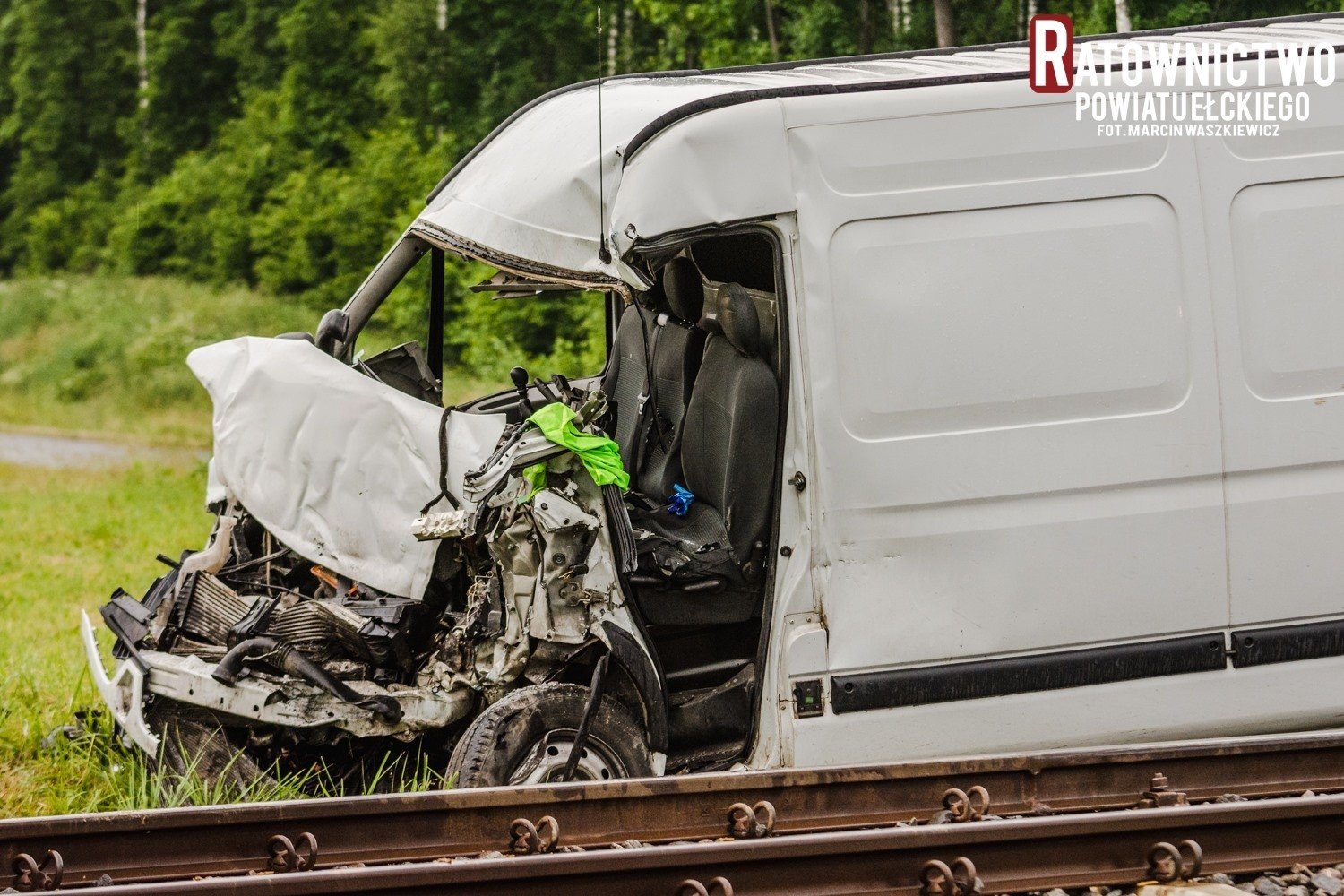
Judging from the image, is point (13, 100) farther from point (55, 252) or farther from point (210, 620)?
point (210, 620)

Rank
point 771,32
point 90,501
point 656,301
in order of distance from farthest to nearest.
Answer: point 771,32
point 90,501
point 656,301

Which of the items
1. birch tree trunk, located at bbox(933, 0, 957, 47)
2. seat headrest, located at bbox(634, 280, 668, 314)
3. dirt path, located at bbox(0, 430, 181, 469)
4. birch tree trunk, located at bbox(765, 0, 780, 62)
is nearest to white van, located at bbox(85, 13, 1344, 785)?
seat headrest, located at bbox(634, 280, 668, 314)

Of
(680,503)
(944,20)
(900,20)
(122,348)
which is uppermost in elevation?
(900,20)

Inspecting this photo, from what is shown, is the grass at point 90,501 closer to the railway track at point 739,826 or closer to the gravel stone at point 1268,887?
the railway track at point 739,826

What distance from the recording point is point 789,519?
16.3 ft

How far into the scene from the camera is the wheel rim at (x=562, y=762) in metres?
4.97

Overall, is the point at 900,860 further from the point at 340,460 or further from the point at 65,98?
the point at 65,98

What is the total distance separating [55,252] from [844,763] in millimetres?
38646

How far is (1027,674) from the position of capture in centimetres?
507

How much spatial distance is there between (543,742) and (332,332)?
208 centimetres

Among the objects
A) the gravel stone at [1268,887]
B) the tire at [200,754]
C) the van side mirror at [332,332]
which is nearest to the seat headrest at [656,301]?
the van side mirror at [332,332]

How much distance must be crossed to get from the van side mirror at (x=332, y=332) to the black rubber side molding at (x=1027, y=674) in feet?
8.47

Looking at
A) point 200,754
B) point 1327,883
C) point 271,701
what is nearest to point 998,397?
point 1327,883

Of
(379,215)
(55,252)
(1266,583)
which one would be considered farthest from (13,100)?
(1266,583)
